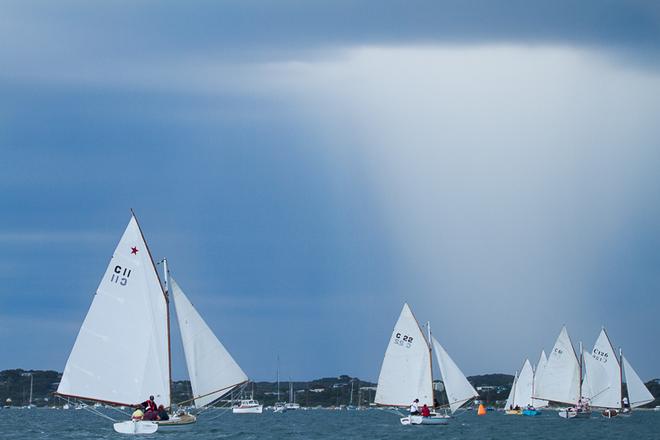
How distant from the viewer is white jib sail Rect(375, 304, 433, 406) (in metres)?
A: 113

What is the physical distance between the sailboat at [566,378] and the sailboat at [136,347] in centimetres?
7979

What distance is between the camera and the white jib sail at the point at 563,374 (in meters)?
153

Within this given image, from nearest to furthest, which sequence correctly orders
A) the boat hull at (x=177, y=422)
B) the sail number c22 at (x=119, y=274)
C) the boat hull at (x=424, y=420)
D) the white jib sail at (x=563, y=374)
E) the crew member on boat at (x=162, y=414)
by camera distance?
the boat hull at (x=177, y=422) < the sail number c22 at (x=119, y=274) < the crew member on boat at (x=162, y=414) < the boat hull at (x=424, y=420) < the white jib sail at (x=563, y=374)

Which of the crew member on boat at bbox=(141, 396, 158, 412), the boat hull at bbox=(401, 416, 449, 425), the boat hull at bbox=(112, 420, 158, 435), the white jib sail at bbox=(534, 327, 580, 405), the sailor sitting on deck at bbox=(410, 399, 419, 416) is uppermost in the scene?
the white jib sail at bbox=(534, 327, 580, 405)

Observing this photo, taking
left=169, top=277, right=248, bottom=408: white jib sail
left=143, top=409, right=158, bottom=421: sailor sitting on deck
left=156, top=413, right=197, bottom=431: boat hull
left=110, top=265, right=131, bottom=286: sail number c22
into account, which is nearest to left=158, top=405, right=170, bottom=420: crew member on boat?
left=156, top=413, right=197, bottom=431: boat hull

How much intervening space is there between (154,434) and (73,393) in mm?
6074

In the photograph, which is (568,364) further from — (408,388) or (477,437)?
(477,437)

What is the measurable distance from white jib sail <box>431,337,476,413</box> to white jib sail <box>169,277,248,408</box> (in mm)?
38137

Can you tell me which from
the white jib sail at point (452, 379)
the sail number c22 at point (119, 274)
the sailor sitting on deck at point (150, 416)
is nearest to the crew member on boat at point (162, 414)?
the sailor sitting on deck at point (150, 416)

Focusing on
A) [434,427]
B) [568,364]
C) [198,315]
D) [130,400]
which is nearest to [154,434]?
[130,400]

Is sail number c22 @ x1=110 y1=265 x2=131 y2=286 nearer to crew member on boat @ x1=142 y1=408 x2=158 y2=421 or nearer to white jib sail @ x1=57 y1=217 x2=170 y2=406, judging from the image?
white jib sail @ x1=57 y1=217 x2=170 y2=406

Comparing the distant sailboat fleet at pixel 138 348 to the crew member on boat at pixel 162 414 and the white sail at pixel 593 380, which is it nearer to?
the crew member on boat at pixel 162 414

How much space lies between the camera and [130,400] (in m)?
79.6

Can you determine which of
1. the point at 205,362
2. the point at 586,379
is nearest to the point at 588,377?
the point at 586,379
